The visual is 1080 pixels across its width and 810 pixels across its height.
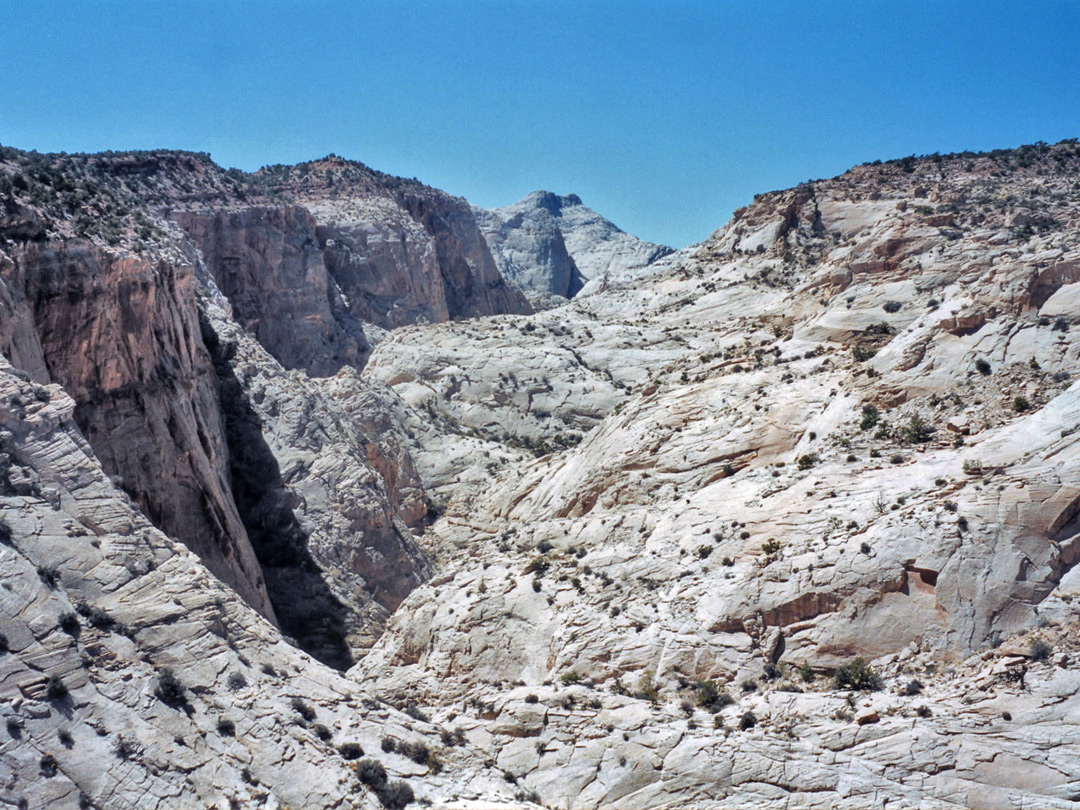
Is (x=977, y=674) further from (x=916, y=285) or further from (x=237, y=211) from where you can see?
(x=237, y=211)

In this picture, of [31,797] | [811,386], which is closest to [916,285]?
[811,386]

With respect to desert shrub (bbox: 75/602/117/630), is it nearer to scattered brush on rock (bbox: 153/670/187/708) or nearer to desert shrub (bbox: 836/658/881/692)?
scattered brush on rock (bbox: 153/670/187/708)

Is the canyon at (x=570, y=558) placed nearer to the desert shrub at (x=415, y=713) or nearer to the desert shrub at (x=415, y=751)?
the desert shrub at (x=415, y=751)

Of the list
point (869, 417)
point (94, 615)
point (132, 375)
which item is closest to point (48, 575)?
point (94, 615)

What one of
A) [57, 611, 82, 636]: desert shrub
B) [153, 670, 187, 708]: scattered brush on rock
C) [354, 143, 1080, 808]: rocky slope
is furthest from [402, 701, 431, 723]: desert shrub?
[57, 611, 82, 636]: desert shrub

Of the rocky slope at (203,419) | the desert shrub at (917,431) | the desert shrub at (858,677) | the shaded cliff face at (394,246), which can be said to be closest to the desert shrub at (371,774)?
the desert shrub at (858,677)

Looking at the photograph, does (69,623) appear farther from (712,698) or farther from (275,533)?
(275,533)
